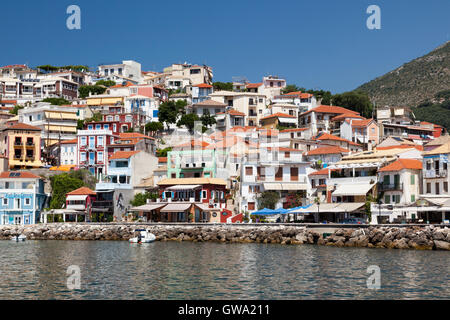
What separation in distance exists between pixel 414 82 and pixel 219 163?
116707 mm

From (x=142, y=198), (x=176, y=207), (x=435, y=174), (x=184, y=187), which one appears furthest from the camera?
(x=142, y=198)

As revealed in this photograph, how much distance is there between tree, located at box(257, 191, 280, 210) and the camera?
6819cm

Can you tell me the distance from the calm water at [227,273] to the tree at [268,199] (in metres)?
17.5

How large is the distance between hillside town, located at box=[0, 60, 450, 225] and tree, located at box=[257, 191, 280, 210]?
143mm

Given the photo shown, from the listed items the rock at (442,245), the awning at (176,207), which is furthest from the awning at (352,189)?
the awning at (176,207)

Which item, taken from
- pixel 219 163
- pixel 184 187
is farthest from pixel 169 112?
pixel 184 187

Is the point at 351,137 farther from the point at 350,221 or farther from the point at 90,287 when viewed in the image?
the point at 90,287

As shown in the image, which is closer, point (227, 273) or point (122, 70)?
point (227, 273)

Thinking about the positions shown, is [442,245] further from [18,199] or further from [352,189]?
[18,199]

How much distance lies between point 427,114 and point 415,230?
103579 millimetres

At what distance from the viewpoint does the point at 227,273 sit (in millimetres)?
A: 34031

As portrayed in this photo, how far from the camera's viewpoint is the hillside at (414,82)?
6476 inches

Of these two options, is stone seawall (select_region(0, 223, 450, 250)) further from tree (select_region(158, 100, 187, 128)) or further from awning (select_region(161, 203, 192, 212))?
tree (select_region(158, 100, 187, 128))

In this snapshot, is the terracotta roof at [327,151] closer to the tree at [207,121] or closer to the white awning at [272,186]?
the white awning at [272,186]
